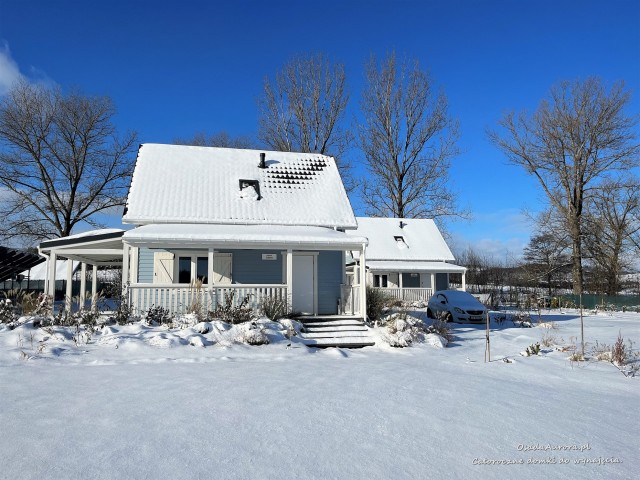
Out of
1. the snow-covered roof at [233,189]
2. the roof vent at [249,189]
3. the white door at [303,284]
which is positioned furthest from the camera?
the roof vent at [249,189]

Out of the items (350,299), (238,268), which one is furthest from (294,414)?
(238,268)

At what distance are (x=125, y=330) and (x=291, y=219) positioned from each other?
23.4ft

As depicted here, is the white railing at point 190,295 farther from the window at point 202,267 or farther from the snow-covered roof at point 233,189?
the snow-covered roof at point 233,189

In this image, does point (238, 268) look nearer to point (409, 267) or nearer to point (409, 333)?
point (409, 333)

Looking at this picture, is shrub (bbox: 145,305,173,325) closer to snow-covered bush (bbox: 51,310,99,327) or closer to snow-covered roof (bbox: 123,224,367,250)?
snow-covered bush (bbox: 51,310,99,327)

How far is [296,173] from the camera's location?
59.1 ft

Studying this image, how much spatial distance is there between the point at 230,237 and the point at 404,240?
62.8ft

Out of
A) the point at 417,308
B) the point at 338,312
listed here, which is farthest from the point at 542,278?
the point at 338,312

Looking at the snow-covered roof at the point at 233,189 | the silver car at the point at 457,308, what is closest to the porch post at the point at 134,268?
the snow-covered roof at the point at 233,189

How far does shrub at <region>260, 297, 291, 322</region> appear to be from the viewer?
11422mm

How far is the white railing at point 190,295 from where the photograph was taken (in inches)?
450

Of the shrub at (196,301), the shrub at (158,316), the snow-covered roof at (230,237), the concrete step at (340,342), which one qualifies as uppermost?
the snow-covered roof at (230,237)

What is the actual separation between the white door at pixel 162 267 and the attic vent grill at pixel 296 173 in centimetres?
468

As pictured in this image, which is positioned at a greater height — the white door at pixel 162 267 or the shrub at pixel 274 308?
the white door at pixel 162 267
